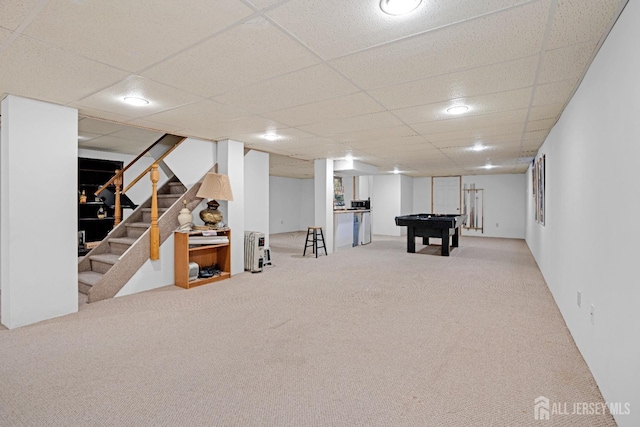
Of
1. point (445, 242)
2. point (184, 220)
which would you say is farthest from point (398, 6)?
point (445, 242)

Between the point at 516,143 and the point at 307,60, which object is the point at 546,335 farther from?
the point at 516,143

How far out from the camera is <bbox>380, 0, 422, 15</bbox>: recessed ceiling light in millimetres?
1539

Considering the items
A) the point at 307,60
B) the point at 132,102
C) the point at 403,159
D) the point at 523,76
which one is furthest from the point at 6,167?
the point at 403,159

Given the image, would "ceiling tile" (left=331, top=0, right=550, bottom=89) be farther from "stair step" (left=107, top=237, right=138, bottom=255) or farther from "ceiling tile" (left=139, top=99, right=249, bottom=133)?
"stair step" (left=107, top=237, right=138, bottom=255)

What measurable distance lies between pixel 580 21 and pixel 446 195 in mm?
10118

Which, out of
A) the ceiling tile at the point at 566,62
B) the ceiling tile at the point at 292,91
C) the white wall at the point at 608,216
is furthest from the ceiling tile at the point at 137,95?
the white wall at the point at 608,216

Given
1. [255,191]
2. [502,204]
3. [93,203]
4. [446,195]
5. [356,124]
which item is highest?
[356,124]

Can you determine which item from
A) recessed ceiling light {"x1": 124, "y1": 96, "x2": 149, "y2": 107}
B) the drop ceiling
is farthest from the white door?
recessed ceiling light {"x1": 124, "y1": 96, "x2": 149, "y2": 107}

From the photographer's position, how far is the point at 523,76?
248 cm

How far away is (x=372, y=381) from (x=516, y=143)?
484 centimetres

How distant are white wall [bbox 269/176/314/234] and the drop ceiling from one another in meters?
7.55

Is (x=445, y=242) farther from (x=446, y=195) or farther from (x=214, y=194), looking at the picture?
(x=446, y=195)

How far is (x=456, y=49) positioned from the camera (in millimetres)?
2043

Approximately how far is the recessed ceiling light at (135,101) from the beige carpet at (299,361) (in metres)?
2.15
